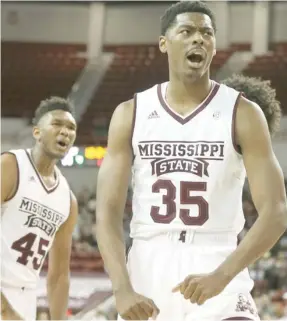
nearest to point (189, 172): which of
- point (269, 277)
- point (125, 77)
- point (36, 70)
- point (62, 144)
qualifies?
point (62, 144)

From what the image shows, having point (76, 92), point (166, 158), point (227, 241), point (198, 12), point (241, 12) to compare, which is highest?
point (241, 12)

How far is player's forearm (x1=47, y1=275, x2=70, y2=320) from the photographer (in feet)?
12.5

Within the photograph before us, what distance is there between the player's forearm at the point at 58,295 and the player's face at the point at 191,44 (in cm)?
184

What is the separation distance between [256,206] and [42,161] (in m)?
1.99

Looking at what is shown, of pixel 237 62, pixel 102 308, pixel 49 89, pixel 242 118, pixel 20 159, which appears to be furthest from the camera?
pixel 49 89

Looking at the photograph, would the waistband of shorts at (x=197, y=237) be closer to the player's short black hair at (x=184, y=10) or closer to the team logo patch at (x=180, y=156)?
the team logo patch at (x=180, y=156)

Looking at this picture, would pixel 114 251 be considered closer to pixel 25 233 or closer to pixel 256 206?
pixel 256 206

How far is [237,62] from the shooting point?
11164 millimetres

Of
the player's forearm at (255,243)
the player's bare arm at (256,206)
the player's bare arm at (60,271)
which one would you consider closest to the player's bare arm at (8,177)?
the player's bare arm at (60,271)

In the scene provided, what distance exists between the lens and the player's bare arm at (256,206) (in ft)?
6.74

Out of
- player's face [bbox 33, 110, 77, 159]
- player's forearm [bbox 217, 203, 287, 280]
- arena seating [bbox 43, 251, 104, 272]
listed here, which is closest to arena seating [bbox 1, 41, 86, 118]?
arena seating [bbox 43, 251, 104, 272]

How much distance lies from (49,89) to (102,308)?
7.20 m

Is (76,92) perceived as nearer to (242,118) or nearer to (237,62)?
(237,62)

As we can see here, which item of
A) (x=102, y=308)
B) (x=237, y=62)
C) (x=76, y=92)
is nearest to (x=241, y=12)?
(x=237, y=62)
